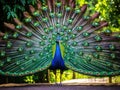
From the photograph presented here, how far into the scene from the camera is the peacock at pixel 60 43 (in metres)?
6.83

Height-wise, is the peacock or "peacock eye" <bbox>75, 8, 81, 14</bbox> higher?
"peacock eye" <bbox>75, 8, 81, 14</bbox>

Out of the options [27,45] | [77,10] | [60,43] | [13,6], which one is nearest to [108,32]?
[77,10]

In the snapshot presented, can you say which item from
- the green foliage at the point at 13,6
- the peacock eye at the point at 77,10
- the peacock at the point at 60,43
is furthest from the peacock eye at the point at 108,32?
the green foliage at the point at 13,6

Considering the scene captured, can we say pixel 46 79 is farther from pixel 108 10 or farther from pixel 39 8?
pixel 39 8

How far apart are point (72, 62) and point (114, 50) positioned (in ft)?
2.55

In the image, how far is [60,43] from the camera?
6.89 meters

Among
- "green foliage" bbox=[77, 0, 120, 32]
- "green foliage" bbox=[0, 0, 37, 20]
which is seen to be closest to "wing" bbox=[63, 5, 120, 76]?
"green foliage" bbox=[0, 0, 37, 20]

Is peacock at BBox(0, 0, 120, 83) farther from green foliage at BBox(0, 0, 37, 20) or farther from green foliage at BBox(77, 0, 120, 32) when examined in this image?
green foliage at BBox(77, 0, 120, 32)

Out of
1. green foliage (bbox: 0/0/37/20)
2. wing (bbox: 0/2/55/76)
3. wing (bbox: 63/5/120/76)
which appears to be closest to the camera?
wing (bbox: 63/5/120/76)

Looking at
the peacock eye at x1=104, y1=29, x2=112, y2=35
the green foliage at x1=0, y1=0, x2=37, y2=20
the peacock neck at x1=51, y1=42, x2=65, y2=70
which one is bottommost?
the peacock neck at x1=51, y1=42, x2=65, y2=70

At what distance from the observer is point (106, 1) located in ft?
38.1

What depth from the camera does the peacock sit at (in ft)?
22.4

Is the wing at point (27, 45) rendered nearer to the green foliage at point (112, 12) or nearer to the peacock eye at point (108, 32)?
the peacock eye at point (108, 32)

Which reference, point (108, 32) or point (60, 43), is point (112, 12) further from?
point (60, 43)
